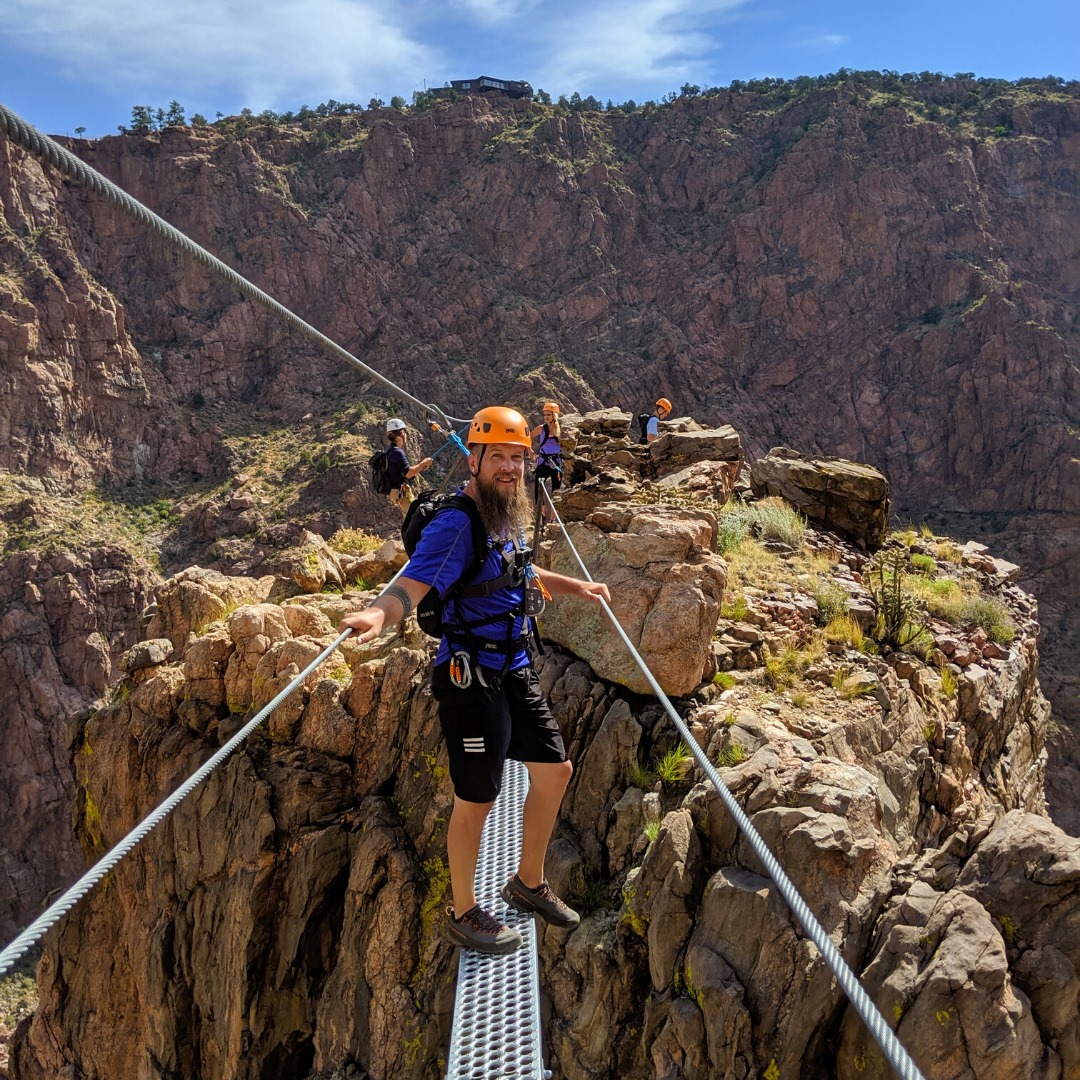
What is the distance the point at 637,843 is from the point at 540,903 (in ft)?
5.35

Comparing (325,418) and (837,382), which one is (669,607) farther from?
(837,382)

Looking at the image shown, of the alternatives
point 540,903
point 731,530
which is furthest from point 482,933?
point 731,530

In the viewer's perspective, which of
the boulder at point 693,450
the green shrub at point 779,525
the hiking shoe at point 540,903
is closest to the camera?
the hiking shoe at point 540,903

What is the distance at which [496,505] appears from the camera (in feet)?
12.5

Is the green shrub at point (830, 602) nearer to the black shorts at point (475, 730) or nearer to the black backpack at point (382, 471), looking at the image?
the black backpack at point (382, 471)

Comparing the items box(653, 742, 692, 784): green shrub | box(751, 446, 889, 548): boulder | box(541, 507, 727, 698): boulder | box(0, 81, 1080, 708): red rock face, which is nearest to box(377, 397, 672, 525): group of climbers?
box(541, 507, 727, 698): boulder

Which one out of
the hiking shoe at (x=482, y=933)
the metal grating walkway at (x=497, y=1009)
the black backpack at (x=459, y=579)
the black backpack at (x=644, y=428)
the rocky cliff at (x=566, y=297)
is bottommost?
the metal grating walkway at (x=497, y=1009)

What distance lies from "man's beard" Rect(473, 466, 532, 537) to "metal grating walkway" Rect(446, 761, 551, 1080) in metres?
2.06

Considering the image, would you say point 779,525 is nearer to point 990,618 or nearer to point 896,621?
point 896,621

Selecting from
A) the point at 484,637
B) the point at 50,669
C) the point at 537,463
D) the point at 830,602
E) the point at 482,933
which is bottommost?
the point at 50,669

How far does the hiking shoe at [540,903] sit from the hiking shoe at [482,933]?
19 cm

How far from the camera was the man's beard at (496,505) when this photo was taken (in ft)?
12.4

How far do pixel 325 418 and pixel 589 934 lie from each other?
163 feet

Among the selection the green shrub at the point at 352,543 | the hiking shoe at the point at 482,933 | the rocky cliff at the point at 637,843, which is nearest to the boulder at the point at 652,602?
the rocky cliff at the point at 637,843
